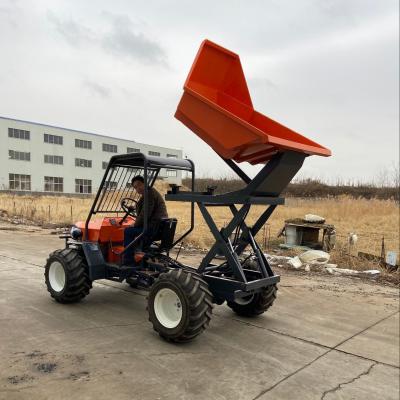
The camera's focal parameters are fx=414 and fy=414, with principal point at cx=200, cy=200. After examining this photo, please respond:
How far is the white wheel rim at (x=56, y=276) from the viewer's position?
5736 millimetres

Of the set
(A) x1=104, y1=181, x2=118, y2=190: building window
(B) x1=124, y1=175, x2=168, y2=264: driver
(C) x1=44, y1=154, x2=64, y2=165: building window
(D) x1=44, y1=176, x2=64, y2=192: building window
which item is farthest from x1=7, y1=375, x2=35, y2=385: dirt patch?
(C) x1=44, y1=154, x2=64, y2=165: building window

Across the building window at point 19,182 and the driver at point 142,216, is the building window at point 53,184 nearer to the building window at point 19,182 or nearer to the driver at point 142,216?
the building window at point 19,182

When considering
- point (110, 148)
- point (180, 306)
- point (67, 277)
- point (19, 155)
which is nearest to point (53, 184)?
point (19, 155)

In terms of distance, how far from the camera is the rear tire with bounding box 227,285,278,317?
5.42 m

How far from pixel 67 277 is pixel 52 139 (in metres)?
53.2

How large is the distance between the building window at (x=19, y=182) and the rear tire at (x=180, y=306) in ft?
166

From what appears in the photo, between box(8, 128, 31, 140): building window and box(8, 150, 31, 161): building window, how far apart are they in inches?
75.1

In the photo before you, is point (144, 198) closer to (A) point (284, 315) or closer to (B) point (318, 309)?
(A) point (284, 315)

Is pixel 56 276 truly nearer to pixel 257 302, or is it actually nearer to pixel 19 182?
pixel 257 302

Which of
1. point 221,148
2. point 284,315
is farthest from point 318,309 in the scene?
point 221,148

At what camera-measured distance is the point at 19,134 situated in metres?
51.5

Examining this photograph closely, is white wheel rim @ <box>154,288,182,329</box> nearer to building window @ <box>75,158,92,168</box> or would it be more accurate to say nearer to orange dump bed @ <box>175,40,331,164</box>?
orange dump bed @ <box>175,40,331,164</box>

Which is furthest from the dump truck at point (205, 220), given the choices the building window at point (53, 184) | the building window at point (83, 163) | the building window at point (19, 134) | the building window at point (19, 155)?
the building window at point (83, 163)

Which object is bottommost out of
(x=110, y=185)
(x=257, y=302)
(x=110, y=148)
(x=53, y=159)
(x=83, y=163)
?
(x=257, y=302)
